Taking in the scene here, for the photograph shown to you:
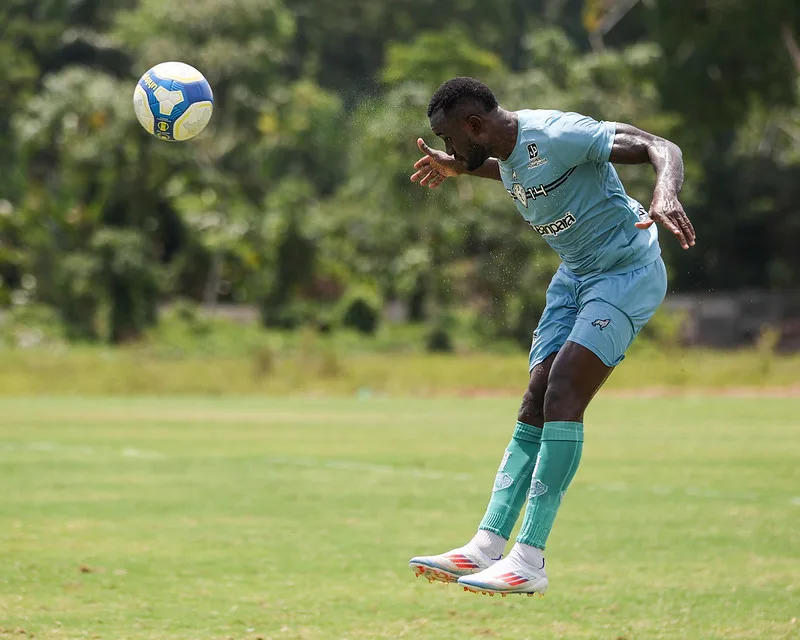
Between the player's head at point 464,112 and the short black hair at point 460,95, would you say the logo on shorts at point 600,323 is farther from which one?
the short black hair at point 460,95

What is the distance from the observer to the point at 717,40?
1764 inches

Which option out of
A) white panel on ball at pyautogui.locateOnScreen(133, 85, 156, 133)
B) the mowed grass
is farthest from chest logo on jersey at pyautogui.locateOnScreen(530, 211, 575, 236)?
white panel on ball at pyautogui.locateOnScreen(133, 85, 156, 133)

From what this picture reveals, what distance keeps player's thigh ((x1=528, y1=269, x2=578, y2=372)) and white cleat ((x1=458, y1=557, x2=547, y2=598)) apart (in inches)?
43.9

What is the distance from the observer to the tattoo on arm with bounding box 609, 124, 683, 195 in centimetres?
634

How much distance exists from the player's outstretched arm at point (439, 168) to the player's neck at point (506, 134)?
0.57 meters

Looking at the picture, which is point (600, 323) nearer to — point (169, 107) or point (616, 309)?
point (616, 309)

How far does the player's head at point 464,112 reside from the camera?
671 cm

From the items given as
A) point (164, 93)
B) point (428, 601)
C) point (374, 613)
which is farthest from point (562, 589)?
point (164, 93)

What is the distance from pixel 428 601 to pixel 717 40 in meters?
39.6

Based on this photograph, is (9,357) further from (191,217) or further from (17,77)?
(17,77)

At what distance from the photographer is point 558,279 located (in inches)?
284

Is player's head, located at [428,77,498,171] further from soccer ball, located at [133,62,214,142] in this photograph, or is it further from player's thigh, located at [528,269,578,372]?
soccer ball, located at [133,62,214,142]

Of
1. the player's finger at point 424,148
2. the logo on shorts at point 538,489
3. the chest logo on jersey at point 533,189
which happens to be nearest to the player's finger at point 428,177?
the player's finger at point 424,148

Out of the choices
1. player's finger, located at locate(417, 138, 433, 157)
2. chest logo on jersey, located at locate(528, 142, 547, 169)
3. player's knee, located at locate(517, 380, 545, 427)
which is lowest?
player's knee, located at locate(517, 380, 545, 427)
